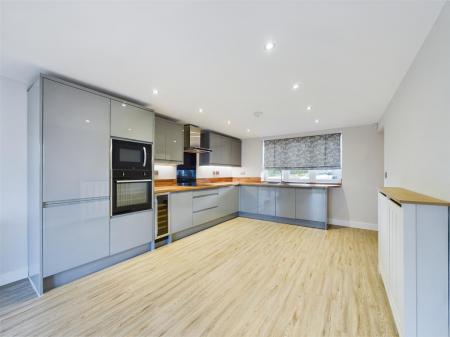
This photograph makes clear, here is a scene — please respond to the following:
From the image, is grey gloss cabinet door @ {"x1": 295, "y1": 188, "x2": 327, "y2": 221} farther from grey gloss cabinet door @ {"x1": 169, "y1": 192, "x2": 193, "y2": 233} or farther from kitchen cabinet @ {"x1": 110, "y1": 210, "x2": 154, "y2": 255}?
kitchen cabinet @ {"x1": 110, "y1": 210, "x2": 154, "y2": 255}

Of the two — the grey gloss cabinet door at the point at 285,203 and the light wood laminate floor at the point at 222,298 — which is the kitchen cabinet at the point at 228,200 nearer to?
the grey gloss cabinet door at the point at 285,203

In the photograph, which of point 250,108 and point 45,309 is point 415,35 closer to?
point 250,108

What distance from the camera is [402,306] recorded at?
51.3 inches

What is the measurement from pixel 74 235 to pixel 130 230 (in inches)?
26.4

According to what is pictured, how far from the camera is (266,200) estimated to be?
483 cm

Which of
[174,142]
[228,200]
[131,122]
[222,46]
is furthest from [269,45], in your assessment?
[228,200]

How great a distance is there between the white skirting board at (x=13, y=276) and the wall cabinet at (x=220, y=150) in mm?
3376

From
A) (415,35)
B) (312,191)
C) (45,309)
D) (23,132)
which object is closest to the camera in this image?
(415,35)

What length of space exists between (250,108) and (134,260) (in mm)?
2859

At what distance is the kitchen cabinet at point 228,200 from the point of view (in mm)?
4633

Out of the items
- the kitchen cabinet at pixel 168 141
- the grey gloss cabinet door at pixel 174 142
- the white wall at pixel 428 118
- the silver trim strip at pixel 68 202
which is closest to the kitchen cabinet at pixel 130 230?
the silver trim strip at pixel 68 202

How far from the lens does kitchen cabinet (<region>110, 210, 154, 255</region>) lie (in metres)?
2.59

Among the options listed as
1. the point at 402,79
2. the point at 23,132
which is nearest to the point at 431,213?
the point at 402,79

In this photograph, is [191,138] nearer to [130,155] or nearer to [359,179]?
[130,155]
